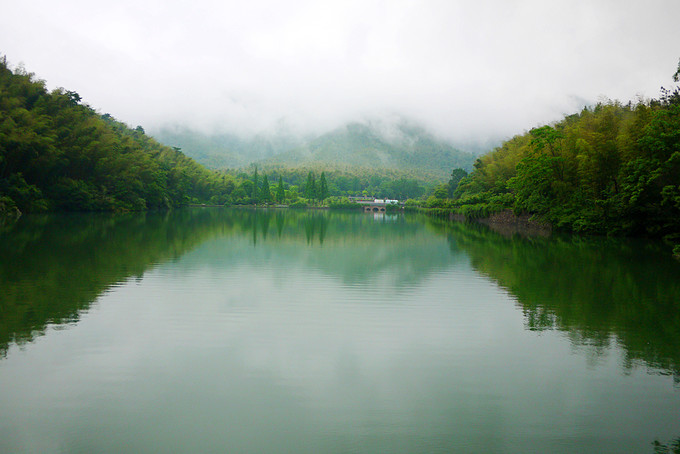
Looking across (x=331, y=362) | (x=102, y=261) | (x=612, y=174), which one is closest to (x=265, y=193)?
(x=612, y=174)

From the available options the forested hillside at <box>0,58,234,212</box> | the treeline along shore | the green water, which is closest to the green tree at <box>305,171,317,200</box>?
the treeline along shore

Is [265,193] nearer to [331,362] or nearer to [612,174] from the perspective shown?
[612,174]

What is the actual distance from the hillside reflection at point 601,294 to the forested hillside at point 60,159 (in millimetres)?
34461

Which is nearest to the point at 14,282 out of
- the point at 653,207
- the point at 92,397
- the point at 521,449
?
the point at 92,397

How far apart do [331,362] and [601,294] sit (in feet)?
24.7

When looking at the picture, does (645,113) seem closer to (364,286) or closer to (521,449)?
(364,286)

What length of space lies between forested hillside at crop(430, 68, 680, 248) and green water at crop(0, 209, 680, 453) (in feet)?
40.9

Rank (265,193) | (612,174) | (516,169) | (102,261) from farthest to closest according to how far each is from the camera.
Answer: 1. (265,193)
2. (516,169)
3. (612,174)
4. (102,261)

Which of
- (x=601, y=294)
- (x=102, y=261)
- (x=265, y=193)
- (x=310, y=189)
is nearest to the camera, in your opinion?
Answer: (x=601, y=294)

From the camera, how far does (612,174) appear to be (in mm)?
29203

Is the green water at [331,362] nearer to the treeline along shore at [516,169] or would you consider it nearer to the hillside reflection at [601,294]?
the hillside reflection at [601,294]

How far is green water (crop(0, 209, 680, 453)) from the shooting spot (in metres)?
4.58

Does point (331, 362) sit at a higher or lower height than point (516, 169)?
lower

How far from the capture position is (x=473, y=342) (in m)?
7.54
